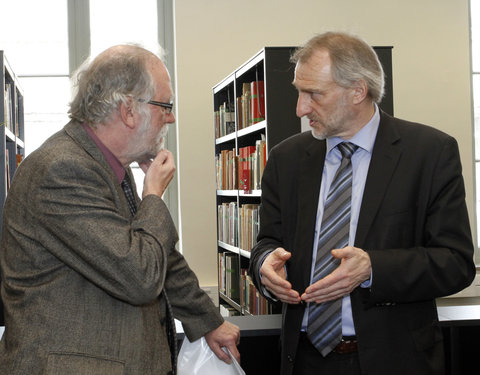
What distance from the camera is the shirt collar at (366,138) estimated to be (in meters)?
2.07

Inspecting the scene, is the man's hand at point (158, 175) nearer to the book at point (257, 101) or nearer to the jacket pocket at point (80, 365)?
the jacket pocket at point (80, 365)

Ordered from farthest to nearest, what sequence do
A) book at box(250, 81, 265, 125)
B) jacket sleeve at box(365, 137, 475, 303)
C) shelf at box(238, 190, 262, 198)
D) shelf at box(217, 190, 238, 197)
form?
shelf at box(217, 190, 238, 197) → shelf at box(238, 190, 262, 198) → book at box(250, 81, 265, 125) → jacket sleeve at box(365, 137, 475, 303)

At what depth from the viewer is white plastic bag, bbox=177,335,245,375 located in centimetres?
200

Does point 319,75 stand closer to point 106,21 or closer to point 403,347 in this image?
point 403,347

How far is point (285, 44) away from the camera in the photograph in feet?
21.5

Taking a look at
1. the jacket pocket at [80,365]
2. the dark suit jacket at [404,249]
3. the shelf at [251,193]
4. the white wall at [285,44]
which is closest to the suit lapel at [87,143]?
the jacket pocket at [80,365]

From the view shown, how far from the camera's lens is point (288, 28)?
6.57 meters

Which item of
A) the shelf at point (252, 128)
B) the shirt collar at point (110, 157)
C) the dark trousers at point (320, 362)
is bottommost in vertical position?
the dark trousers at point (320, 362)

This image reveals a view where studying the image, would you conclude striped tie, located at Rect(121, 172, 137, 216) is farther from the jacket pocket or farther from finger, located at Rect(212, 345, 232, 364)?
finger, located at Rect(212, 345, 232, 364)

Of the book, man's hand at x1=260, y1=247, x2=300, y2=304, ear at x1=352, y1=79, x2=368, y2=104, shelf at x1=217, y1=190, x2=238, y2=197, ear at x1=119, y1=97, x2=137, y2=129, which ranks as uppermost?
the book

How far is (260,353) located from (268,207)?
24.5 inches

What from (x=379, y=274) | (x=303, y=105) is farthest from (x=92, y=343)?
(x=303, y=105)

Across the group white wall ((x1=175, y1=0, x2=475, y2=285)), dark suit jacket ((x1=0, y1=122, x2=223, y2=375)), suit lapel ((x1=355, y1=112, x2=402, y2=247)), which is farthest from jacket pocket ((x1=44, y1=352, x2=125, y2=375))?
white wall ((x1=175, y1=0, x2=475, y2=285))

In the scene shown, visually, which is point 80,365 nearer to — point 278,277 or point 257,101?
point 278,277
